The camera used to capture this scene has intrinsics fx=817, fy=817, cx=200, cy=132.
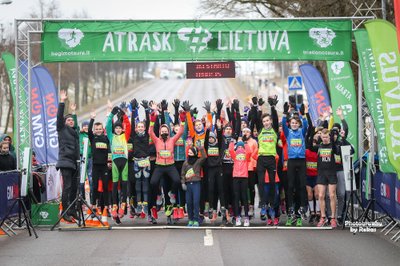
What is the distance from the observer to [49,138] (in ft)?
70.6

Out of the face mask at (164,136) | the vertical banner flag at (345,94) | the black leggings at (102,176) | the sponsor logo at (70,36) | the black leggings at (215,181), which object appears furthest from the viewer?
the vertical banner flag at (345,94)

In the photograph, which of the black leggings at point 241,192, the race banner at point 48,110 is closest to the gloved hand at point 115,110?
the black leggings at point 241,192

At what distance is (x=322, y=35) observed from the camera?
1839cm

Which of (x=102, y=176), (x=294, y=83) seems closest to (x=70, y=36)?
(x=102, y=176)

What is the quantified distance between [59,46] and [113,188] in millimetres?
3583

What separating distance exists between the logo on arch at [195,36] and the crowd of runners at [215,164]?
167 cm

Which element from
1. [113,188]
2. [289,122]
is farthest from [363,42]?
[113,188]

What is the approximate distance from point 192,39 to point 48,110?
514cm

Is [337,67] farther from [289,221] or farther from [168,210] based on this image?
[168,210]

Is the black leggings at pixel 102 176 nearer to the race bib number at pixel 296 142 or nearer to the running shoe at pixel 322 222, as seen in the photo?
the race bib number at pixel 296 142

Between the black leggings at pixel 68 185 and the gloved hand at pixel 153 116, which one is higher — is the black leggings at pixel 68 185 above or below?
below

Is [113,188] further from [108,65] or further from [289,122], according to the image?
[108,65]

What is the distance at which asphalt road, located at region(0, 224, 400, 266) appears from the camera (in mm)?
12023

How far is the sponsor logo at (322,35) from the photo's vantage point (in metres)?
18.4
